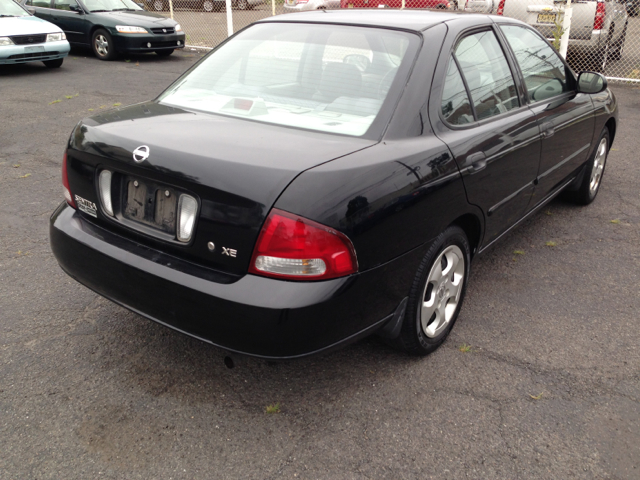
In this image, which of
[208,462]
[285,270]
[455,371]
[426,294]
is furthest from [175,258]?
[455,371]

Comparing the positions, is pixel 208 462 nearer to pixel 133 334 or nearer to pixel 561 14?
pixel 133 334

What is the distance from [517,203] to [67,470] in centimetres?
276

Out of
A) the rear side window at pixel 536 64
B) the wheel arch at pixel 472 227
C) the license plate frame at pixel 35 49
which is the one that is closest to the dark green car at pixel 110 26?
the license plate frame at pixel 35 49

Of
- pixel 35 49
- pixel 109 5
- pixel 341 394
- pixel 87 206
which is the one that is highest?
pixel 109 5

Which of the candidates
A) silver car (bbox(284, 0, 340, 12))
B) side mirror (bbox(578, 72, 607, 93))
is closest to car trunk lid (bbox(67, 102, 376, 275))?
side mirror (bbox(578, 72, 607, 93))

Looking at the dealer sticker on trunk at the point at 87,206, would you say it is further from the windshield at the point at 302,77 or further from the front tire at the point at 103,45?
the front tire at the point at 103,45

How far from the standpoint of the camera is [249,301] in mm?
2182

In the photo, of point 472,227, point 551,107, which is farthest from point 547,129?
point 472,227

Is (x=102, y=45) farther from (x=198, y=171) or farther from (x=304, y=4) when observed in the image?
(x=198, y=171)

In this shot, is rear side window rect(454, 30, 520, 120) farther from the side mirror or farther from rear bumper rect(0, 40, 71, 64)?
rear bumper rect(0, 40, 71, 64)

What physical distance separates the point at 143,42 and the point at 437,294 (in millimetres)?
11394

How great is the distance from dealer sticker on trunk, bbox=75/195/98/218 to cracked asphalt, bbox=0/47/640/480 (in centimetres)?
74

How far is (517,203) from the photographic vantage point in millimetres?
3568

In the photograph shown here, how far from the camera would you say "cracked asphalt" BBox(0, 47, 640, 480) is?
7.62 feet
